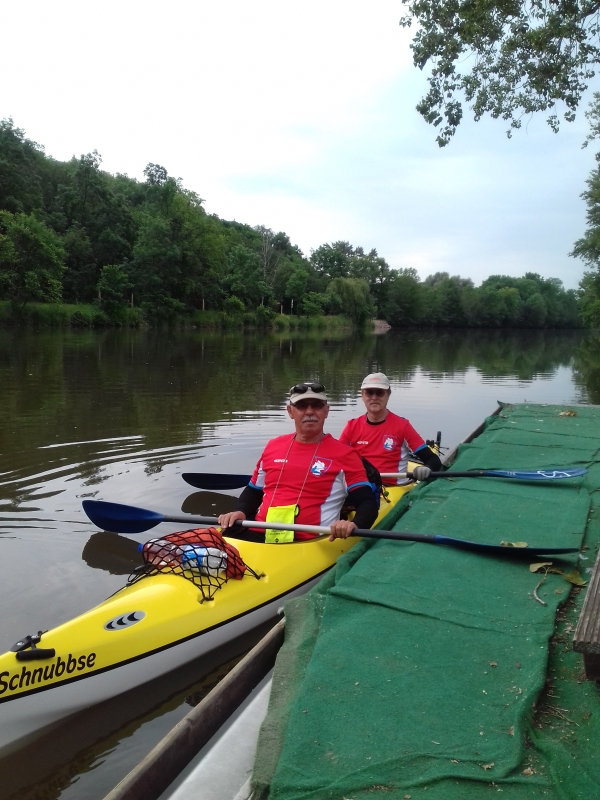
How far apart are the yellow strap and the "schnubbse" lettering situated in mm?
1727

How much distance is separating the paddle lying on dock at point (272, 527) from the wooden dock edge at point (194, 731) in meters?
1.32

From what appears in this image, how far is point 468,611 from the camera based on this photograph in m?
3.59

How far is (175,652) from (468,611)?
1753 millimetres

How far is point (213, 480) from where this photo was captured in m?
7.54

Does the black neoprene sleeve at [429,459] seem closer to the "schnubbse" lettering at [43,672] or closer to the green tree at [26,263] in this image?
the "schnubbse" lettering at [43,672]

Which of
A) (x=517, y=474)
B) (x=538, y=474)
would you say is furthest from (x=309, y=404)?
(x=538, y=474)

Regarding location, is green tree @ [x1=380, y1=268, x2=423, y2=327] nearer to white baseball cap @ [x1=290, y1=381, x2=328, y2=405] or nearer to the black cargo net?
white baseball cap @ [x1=290, y1=381, x2=328, y2=405]

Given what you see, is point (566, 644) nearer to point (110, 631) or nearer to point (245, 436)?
point (110, 631)

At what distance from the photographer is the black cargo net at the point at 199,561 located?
4.07 m

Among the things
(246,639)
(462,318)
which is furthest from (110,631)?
(462,318)

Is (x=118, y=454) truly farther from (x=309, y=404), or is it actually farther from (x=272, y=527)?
(x=309, y=404)

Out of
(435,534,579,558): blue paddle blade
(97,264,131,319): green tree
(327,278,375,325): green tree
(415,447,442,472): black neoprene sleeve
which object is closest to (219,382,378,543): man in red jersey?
(435,534,579,558): blue paddle blade

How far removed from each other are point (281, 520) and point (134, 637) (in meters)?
1.55

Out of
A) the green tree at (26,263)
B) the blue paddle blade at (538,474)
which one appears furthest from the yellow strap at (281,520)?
the green tree at (26,263)
